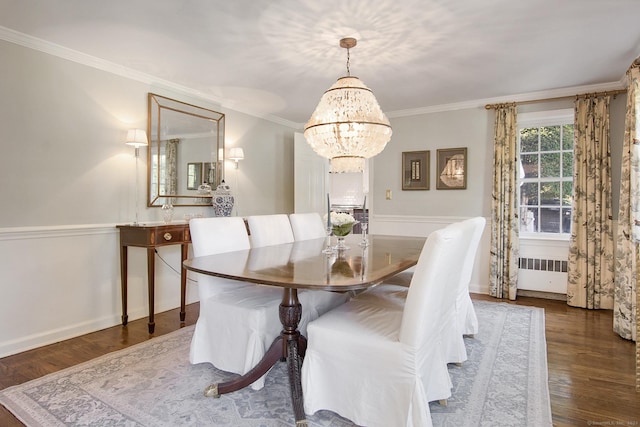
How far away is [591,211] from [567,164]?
2.08 feet

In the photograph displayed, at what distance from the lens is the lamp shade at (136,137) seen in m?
3.12

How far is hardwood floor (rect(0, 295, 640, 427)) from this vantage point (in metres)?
1.84

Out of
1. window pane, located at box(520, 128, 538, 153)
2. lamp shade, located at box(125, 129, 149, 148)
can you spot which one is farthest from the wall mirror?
window pane, located at box(520, 128, 538, 153)

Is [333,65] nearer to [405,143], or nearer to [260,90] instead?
[260,90]

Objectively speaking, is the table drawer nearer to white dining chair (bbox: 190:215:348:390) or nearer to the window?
white dining chair (bbox: 190:215:348:390)

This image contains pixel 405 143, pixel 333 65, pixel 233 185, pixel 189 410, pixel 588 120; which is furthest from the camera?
pixel 405 143

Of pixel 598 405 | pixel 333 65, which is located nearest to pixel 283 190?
pixel 333 65

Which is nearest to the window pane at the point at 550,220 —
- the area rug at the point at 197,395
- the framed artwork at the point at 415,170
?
the framed artwork at the point at 415,170

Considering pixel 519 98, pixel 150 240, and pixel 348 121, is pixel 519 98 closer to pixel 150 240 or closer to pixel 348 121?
pixel 348 121

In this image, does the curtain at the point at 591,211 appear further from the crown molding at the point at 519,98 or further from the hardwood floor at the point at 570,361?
the hardwood floor at the point at 570,361

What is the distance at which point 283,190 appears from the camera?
5195 mm

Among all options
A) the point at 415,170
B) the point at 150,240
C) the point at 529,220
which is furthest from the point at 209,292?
the point at 529,220

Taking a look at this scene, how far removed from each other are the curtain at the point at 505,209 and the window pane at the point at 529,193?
0.25 m

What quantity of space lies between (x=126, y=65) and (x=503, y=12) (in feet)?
9.70
